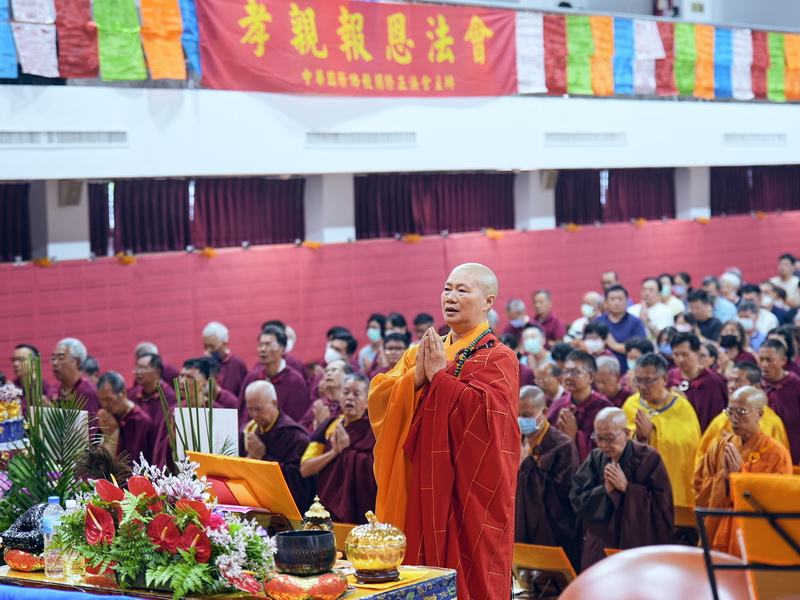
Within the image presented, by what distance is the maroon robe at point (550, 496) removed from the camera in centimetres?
713

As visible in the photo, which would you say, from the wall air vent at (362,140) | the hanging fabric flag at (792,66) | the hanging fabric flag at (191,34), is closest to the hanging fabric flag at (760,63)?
the hanging fabric flag at (792,66)

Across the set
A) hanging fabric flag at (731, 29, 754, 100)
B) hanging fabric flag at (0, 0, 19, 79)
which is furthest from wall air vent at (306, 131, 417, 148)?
hanging fabric flag at (731, 29, 754, 100)

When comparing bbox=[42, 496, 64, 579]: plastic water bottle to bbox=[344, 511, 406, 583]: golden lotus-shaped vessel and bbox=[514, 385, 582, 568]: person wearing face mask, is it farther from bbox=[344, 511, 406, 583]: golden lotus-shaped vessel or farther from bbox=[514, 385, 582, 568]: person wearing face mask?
bbox=[514, 385, 582, 568]: person wearing face mask

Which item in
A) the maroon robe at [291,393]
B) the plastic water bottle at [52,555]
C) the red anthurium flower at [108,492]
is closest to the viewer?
the red anthurium flower at [108,492]

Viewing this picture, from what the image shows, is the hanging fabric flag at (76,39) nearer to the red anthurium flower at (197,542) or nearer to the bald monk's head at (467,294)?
the bald monk's head at (467,294)

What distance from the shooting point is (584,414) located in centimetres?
798

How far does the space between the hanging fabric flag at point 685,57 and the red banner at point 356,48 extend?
9.64ft

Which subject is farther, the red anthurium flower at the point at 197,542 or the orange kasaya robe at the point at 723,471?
the orange kasaya robe at the point at 723,471

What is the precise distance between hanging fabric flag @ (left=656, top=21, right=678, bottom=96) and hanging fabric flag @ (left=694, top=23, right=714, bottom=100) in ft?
1.67

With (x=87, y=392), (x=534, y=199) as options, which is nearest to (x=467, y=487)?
(x=87, y=392)

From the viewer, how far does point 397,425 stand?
4.91 metres

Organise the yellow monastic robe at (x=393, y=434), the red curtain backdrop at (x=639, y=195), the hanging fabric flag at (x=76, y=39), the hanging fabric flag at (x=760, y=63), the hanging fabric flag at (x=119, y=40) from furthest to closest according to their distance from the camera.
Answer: the red curtain backdrop at (x=639, y=195) < the hanging fabric flag at (x=760, y=63) < the hanging fabric flag at (x=119, y=40) < the hanging fabric flag at (x=76, y=39) < the yellow monastic robe at (x=393, y=434)

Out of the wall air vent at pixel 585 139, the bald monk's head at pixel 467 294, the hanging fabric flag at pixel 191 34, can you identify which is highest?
the hanging fabric flag at pixel 191 34

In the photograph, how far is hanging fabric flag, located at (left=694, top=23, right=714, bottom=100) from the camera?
16328 mm
